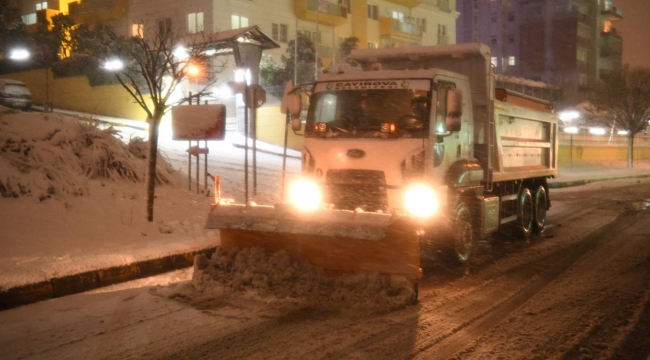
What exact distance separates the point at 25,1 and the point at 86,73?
1958 centimetres

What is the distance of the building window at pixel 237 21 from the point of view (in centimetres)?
3731

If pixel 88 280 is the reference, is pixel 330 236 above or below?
above

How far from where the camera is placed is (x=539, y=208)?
14.1m

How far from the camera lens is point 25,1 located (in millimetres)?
47906

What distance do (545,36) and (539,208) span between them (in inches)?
2625

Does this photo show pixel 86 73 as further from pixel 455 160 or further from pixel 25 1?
pixel 455 160

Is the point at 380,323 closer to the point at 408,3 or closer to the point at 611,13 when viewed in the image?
the point at 408,3

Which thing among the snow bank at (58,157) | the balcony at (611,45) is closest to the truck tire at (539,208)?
the snow bank at (58,157)

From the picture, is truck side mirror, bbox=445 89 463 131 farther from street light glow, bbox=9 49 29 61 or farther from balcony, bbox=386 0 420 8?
balcony, bbox=386 0 420 8

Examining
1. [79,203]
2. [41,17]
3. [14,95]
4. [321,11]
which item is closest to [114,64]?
[79,203]

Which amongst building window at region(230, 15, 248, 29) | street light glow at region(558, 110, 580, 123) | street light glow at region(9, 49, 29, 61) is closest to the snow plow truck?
building window at region(230, 15, 248, 29)

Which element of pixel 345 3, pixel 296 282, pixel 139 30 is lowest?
pixel 296 282

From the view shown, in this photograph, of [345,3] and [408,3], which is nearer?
[345,3]

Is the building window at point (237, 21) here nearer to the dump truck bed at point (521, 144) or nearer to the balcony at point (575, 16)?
the dump truck bed at point (521, 144)
